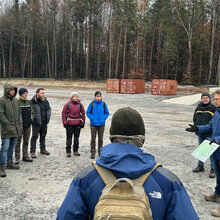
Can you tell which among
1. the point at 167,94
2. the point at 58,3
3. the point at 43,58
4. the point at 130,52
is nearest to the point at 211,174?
the point at 167,94

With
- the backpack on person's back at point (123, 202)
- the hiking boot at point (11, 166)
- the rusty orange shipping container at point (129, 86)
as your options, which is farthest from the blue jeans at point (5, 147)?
the rusty orange shipping container at point (129, 86)

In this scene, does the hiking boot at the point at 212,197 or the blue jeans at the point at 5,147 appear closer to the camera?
the hiking boot at the point at 212,197

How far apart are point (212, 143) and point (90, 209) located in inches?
126

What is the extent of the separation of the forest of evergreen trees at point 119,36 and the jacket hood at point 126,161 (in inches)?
1512

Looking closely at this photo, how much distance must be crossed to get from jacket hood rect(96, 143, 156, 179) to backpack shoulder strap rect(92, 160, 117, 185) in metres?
0.02

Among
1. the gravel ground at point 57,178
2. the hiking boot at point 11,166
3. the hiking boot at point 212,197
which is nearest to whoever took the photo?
the gravel ground at point 57,178

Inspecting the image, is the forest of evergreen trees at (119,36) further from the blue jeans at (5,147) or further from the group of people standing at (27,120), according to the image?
the blue jeans at (5,147)

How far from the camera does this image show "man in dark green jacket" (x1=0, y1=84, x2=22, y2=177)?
17.7ft

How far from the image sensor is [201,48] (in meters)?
44.6

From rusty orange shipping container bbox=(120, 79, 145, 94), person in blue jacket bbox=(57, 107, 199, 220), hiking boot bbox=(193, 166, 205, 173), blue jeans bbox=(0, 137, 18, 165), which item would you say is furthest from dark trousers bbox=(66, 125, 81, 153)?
rusty orange shipping container bbox=(120, 79, 145, 94)

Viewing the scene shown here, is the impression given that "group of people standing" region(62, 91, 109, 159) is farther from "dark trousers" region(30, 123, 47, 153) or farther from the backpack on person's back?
the backpack on person's back

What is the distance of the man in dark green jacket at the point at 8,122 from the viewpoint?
540cm

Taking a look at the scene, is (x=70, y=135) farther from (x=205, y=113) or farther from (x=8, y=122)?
(x=205, y=113)

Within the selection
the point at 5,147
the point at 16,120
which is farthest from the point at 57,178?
the point at 16,120
